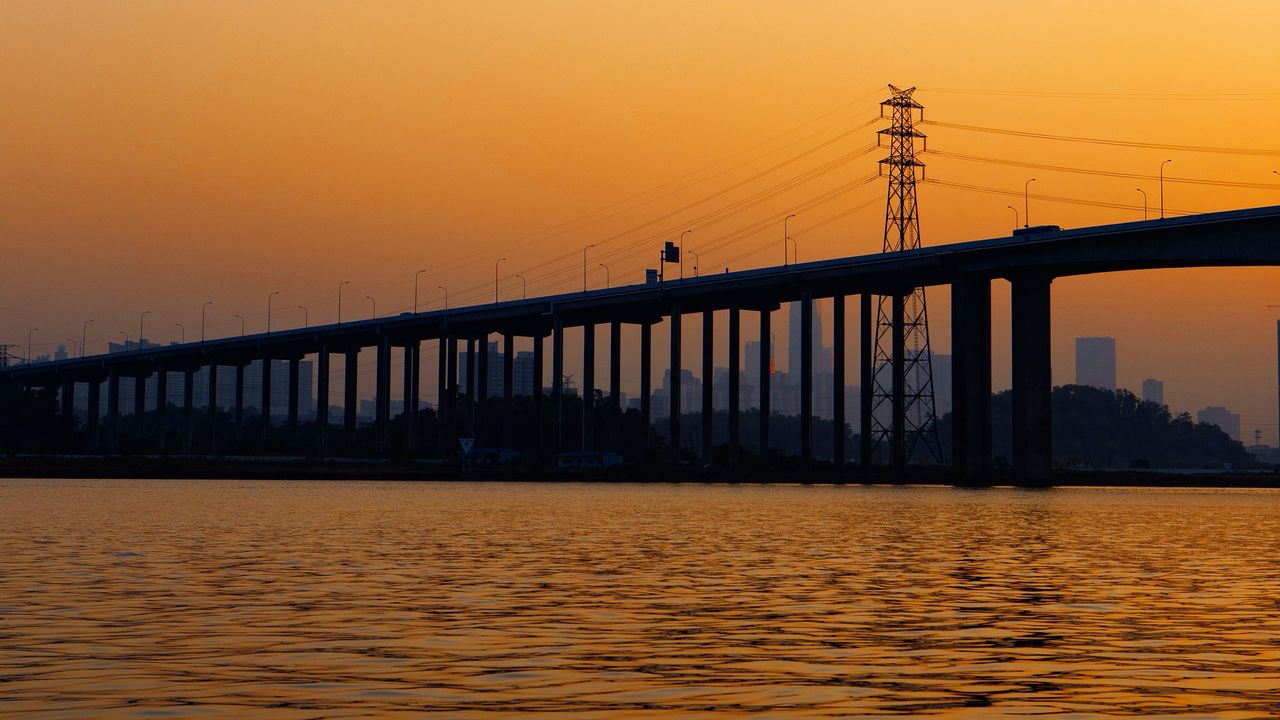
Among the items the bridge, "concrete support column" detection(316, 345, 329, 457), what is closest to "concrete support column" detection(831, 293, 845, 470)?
the bridge

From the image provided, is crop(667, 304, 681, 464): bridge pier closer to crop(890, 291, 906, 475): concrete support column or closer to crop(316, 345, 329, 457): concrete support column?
crop(890, 291, 906, 475): concrete support column

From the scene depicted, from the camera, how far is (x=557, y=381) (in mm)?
165625

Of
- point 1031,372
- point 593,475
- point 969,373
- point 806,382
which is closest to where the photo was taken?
point 1031,372

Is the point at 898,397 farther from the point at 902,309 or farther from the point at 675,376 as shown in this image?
the point at 675,376

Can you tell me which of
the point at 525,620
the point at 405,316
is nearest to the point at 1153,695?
the point at 525,620

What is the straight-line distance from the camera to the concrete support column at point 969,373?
410 ft

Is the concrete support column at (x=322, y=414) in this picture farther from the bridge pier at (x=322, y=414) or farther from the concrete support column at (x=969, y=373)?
the concrete support column at (x=969, y=373)

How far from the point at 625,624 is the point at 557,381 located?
146 metres

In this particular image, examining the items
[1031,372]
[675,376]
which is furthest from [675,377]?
[1031,372]

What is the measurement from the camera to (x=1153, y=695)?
46.6ft

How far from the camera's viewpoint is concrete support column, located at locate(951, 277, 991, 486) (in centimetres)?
12506

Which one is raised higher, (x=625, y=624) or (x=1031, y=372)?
(x=1031, y=372)

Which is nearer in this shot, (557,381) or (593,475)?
(593,475)

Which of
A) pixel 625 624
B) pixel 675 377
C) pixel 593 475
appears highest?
pixel 675 377
